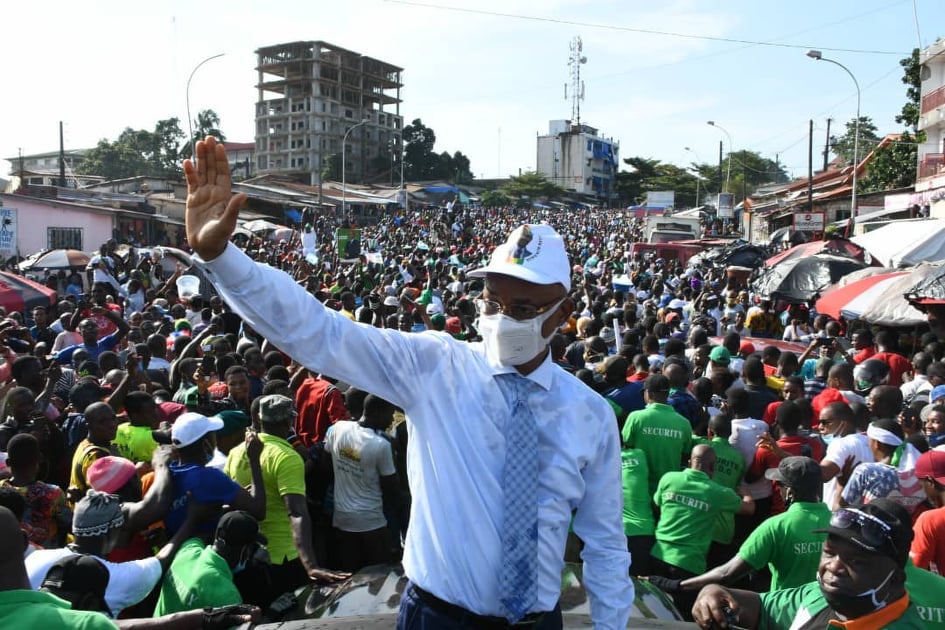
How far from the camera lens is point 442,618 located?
82.6 inches

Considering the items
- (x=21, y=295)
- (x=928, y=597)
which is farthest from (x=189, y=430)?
(x=21, y=295)

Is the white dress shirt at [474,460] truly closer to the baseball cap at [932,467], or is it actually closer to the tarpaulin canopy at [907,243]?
the baseball cap at [932,467]

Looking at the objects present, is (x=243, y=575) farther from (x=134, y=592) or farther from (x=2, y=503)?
(x=2, y=503)

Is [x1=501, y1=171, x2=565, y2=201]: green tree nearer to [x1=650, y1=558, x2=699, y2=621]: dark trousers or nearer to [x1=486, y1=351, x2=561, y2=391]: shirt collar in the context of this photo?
[x1=650, y1=558, x2=699, y2=621]: dark trousers

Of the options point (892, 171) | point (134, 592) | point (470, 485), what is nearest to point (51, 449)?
point (134, 592)

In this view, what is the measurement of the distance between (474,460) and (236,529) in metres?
1.87

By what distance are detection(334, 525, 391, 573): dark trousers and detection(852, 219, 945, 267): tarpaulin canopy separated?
11.0m

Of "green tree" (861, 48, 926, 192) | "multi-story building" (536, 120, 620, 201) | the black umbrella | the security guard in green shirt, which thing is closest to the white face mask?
the security guard in green shirt

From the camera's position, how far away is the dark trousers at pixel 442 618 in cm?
209

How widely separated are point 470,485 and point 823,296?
1124 cm

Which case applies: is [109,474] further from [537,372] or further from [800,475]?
[800,475]

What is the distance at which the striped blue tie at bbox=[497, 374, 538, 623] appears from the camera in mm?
2048

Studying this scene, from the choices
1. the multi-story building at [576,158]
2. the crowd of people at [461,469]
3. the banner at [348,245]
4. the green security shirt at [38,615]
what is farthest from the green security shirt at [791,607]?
the multi-story building at [576,158]

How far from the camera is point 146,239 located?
3175 cm
